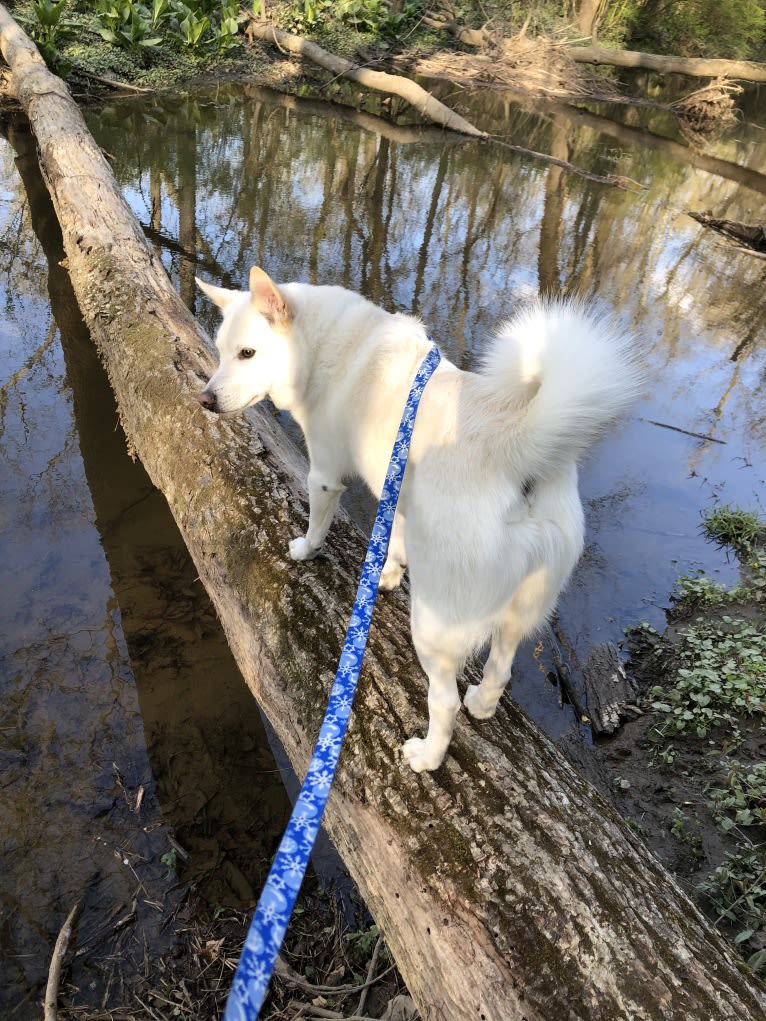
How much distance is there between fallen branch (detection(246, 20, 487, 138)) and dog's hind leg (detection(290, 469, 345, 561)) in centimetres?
1492

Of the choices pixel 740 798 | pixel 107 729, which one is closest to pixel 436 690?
pixel 740 798

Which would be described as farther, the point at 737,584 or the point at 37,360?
the point at 37,360

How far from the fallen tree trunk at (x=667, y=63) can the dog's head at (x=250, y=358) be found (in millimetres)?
25402

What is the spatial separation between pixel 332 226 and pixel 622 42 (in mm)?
27282

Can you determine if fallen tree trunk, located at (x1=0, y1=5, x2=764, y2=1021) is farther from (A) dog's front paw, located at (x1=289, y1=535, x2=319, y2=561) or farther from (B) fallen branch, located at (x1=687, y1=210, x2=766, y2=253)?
(B) fallen branch, located at (x1=687, y1=210, x2=766, y2=253)

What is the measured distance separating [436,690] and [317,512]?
1.09 m

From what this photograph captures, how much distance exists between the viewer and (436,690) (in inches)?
77.9

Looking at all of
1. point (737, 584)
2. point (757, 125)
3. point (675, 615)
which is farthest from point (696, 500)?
point (757, 125)

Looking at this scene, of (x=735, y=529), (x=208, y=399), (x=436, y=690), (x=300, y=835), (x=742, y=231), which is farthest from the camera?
(x=742, y=231)

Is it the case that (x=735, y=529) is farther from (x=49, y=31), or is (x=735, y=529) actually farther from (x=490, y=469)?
(x=49, y=31)

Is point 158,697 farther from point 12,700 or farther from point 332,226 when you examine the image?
point 332,226

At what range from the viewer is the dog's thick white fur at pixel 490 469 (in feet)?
5.68

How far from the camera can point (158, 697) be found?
3.40 meters

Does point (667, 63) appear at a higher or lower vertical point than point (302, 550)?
higher
